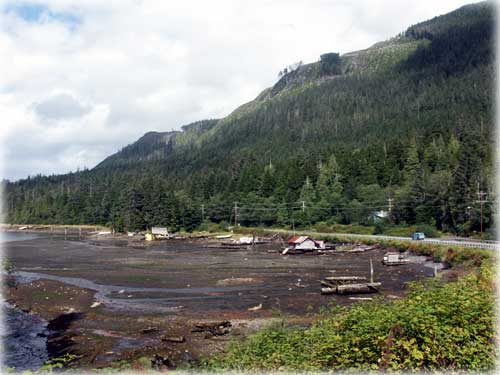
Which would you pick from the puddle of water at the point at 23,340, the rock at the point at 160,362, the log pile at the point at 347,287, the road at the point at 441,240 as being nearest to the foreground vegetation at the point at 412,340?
the rock at the point at 160,362

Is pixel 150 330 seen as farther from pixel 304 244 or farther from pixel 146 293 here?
pixel 304 244

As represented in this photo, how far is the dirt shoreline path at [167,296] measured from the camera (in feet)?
80.5

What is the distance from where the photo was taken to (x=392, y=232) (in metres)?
84.1

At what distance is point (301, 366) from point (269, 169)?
124 m

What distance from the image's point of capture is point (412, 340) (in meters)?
10.1

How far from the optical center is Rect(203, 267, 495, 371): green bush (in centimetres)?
1014

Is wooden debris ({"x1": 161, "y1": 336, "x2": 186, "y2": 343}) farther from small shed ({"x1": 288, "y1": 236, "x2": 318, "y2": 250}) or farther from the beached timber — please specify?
small shed ({"x1": 288, "y1": 236, "x2": 318, "y2": 250})

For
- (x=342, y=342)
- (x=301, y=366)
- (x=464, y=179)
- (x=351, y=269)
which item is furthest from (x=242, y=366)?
(x=464, y=179)

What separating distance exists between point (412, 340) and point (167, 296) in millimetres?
30453

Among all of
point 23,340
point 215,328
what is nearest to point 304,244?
point 215,328

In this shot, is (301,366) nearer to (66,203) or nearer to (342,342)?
(342,342)

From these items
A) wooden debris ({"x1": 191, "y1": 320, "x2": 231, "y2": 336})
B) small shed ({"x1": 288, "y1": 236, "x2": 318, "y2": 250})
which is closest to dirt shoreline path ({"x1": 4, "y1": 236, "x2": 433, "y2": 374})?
wooden debris ({"x1": 191, "y1": 320, "x2": 231, "y2": 336})

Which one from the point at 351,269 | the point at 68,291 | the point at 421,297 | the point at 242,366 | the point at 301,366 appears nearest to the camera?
the point at 301,366

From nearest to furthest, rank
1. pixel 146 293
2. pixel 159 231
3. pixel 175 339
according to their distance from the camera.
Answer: pixel 175 339
pixel 146 293
pixel 159 231
